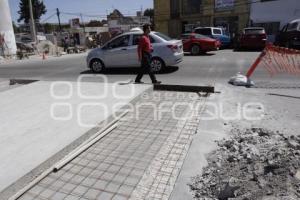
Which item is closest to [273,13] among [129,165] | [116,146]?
[116,146]

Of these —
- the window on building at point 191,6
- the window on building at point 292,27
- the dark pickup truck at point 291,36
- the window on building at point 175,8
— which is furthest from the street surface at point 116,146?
the window on building at point 175,8

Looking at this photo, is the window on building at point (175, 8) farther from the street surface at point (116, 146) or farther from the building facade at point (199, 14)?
the street surface at point (116, 146)

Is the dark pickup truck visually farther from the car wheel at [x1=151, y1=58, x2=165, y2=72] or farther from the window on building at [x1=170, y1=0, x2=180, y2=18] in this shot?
the window on building at [x1=170, y1=0, x2=180, y2=18]

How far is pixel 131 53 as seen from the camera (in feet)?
38.1

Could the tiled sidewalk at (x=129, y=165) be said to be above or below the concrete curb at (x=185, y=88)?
below

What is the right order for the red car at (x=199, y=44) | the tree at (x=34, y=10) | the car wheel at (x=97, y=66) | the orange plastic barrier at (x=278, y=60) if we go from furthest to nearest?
the tree at (x=34, y=10)
the red car at (x=199, y=44)
the car wheel at (x=97, y=66)
the orange plastic barrier at (x=278, y=60)

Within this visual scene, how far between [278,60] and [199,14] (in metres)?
24.4

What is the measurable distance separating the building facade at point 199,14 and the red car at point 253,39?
9.94m

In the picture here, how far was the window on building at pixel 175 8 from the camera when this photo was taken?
113 feet

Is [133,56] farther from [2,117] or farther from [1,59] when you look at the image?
[1,59]

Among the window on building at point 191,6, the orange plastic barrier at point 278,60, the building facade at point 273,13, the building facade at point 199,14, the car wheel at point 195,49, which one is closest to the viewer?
the orange plastic barrier at point 278,60

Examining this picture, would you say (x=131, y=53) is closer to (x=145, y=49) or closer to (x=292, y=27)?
(x=145, y=49)

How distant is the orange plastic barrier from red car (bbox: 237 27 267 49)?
31.3 ft

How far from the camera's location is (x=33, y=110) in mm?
6391
